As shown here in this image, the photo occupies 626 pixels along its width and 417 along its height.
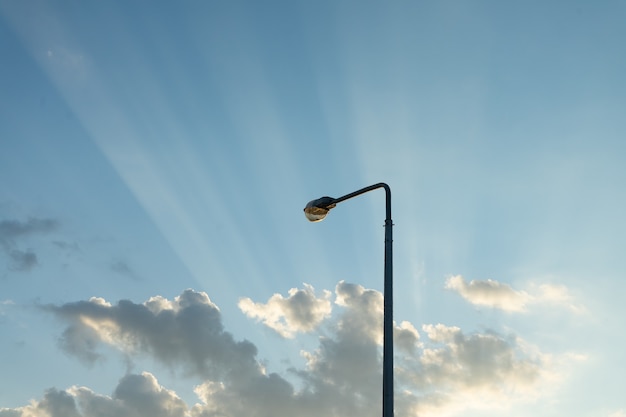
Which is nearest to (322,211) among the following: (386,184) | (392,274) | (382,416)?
(386,184)

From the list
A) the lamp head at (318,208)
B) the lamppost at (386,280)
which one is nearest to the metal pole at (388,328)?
the lamppost at (386,280)

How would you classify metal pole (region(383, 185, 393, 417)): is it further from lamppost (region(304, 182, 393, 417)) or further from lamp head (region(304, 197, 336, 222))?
lamp head (region(304, 197, 336, 222))

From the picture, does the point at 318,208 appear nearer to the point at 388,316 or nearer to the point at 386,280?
the point at 386,280

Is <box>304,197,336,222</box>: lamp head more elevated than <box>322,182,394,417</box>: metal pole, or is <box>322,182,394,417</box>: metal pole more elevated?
<box>304,197,336,222</box>: lamp head

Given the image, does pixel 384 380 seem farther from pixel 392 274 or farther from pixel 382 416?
pixel 392 274

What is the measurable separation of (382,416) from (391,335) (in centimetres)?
187

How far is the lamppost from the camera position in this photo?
1584cm

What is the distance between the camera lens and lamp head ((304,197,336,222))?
20672 mm

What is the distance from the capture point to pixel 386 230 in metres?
18.6

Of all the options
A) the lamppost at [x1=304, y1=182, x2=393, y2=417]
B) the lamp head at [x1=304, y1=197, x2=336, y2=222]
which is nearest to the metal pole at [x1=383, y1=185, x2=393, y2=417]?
the lamppost at [x1=304, y1=182, x2=393, y2=417]

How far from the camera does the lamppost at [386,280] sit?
1584cm

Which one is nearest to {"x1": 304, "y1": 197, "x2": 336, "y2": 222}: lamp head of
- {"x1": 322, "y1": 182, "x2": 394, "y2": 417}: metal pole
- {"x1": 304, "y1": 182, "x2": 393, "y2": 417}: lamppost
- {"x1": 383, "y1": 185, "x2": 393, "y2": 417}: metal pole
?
{"x1": 304, "y1": 182, "x2": 393, "y2": 417}: lamppost

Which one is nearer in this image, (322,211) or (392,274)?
(392,274)

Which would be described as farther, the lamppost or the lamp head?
the lamp head
